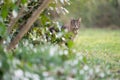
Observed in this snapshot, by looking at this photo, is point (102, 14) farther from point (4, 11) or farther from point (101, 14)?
point (4, 11)

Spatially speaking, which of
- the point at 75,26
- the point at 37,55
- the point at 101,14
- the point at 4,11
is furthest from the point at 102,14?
the point at 37,55

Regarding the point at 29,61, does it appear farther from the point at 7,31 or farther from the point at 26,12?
the point at 26,12

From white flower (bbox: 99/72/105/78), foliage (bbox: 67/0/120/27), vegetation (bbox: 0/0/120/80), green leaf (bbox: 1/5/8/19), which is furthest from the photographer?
foliage (bbox: 67/0/120/27)

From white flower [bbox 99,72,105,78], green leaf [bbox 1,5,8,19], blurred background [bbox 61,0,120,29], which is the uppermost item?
blurred background [bbox 61,0,120,29]

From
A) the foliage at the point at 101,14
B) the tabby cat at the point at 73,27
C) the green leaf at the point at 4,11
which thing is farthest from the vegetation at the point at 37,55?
the foliage at the point at 101,14

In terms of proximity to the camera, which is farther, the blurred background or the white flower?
the blurred background

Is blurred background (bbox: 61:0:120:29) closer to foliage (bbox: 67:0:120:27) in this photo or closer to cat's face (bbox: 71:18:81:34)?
foliage (bbox: 67:0:120:27)

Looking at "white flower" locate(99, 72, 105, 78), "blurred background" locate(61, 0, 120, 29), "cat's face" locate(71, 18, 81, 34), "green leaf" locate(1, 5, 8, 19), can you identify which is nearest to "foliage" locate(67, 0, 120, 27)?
"blurred background" locate(61, 0, 120, 29)

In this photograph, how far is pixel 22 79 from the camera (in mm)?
3756

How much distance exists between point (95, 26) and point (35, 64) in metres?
14.9

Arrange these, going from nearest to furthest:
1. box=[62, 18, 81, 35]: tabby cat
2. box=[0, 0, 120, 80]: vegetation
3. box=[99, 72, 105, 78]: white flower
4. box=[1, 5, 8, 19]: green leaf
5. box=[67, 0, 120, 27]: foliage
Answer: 1. box=[0, 0, 120, 80]: vegetation
2. box=[99, 72, 105, 78]: white flower
3. box=[1, 5, 8, 19]: green leaf
4. box=[62, 18, 81, 35]: tabby cat
5. box=[67, 0, 120, 27]: foliage

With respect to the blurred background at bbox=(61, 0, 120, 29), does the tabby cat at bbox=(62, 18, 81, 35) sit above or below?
below

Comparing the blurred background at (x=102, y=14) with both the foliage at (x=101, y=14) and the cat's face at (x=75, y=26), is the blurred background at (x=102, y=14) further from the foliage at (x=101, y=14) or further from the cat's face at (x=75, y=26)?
the cat's face at (x=75, y=26)

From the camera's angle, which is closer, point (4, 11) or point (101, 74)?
point (101, 74)
